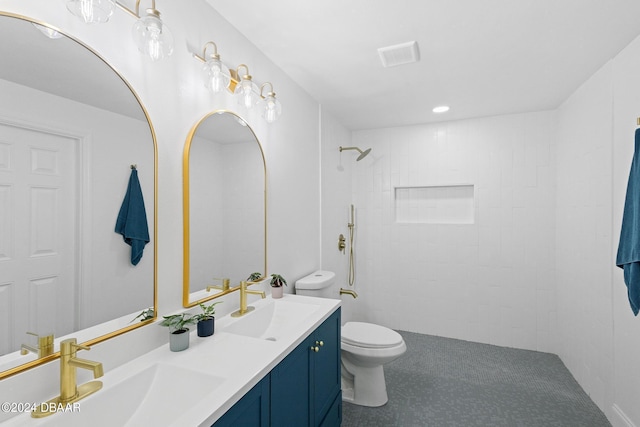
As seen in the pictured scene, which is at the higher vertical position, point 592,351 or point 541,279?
point 541,279

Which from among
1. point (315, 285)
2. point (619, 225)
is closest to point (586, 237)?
point (619, 225)

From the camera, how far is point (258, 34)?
178cm

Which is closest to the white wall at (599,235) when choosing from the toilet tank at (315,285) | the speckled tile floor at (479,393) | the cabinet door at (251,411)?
the speckled tile floor at (479,393)

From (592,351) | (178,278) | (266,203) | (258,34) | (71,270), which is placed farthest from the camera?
(592,351)

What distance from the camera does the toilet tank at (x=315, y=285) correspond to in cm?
224

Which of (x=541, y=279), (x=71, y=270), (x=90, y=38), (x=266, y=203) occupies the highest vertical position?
(x=90, y=38)

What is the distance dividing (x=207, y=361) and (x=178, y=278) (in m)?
0.41

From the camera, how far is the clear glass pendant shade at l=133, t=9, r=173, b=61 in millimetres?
1032

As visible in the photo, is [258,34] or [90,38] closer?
[90,38]

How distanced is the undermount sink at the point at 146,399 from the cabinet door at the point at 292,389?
0.28 meters

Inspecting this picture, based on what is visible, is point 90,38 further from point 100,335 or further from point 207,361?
point 207,361

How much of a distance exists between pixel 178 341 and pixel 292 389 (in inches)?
20.3

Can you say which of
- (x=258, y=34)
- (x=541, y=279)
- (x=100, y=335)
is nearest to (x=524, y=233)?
(x=541, y=279)

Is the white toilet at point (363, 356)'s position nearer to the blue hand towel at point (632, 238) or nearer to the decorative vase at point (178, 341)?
the decorative vase at point (178, 341)
